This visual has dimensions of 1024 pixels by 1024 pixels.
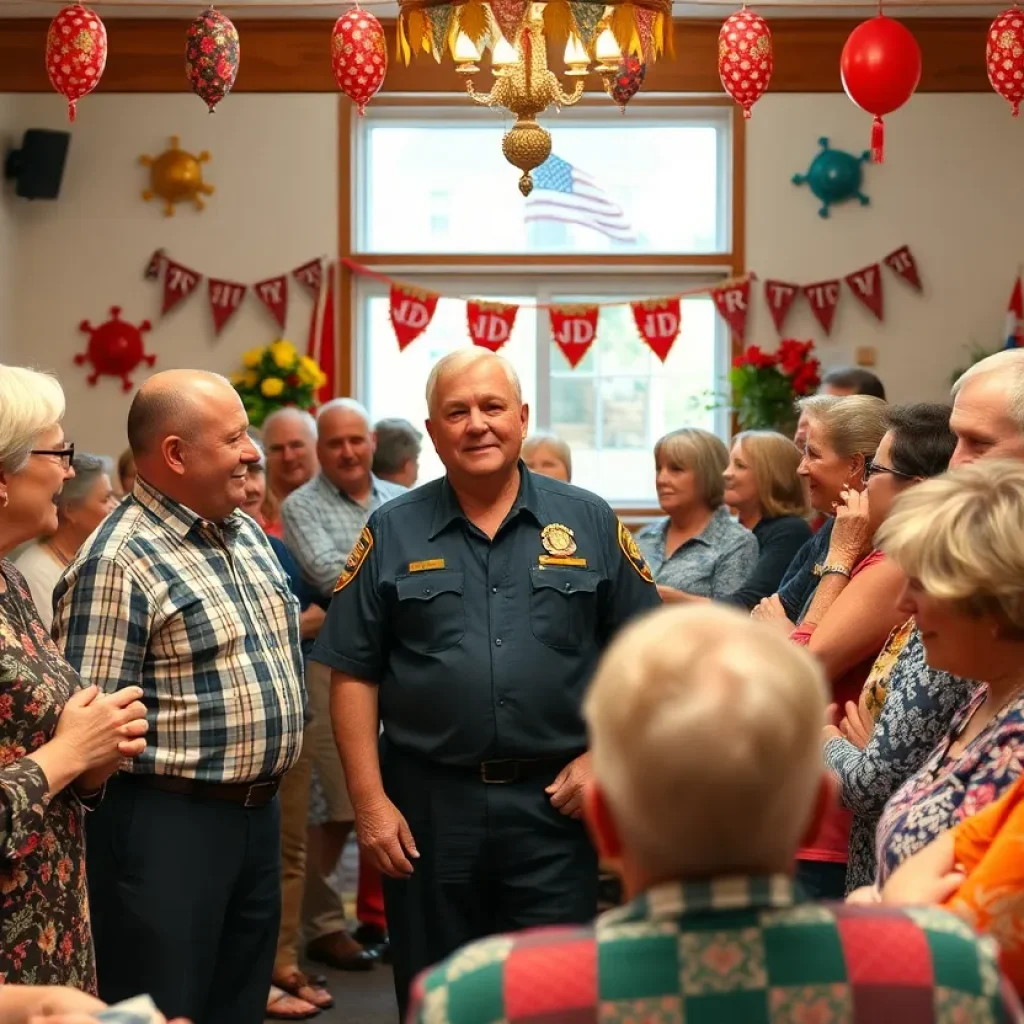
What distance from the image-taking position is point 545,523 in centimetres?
305

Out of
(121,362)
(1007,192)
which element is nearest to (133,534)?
(121,362)

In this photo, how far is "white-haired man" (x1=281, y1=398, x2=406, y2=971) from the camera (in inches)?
188

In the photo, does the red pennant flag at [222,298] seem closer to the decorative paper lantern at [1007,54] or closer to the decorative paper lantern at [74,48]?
the decorative paper lantern at [74,48]

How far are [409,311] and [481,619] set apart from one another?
5.76 metres

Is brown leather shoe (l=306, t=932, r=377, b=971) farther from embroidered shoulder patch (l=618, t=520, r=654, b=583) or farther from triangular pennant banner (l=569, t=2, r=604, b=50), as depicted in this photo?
triangular pennant banner (l=569, t=2, r=604, b=50)

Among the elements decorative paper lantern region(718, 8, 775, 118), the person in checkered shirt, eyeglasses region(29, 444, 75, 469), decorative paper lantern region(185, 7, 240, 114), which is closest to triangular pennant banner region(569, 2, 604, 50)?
decorative paper lantern region(718, 8, 775, 118)

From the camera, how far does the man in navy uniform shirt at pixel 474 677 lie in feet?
9.56

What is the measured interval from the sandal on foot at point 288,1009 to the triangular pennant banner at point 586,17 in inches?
112

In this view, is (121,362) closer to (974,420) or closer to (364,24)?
(364,24)

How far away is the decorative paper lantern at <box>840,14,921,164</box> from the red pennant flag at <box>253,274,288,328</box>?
4.39m

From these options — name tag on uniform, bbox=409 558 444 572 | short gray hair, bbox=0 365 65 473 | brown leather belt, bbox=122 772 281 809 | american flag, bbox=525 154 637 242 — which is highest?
american flag, bbox=525 154 637 242

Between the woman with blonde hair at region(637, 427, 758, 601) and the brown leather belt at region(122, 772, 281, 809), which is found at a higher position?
the woman with blonde hair at region(637, 427, 758, 601)

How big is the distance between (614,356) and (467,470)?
6.01m

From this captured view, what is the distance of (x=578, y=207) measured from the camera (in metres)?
8.76
